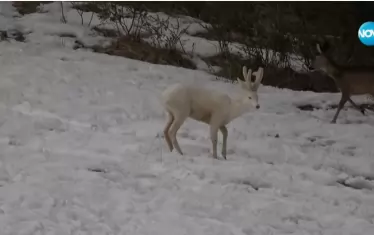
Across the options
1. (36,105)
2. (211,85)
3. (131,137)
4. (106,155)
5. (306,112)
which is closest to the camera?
(106,155)

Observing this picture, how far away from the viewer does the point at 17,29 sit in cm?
936

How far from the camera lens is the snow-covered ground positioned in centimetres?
406

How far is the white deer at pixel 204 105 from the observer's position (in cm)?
506

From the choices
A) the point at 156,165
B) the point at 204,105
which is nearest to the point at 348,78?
the point at 204,105

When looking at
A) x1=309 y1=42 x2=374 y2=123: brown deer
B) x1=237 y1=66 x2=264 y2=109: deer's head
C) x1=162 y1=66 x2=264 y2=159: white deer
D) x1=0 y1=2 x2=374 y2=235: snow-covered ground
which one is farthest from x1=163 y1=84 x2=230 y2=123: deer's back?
x1=309 y1=42 x2=374 y2=123: brown deer

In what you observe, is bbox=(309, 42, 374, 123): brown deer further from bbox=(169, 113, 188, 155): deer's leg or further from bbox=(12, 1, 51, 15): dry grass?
bbox=(12, 1, 51, 15): dry grass

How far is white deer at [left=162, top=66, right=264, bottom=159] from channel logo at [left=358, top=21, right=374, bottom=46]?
3365 mm

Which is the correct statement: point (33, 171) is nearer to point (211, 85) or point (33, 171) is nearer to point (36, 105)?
point (36, 105)

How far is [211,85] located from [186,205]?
3765mm

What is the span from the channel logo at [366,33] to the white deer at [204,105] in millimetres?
3365

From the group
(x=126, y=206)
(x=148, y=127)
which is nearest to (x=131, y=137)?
(x=148, y=127)

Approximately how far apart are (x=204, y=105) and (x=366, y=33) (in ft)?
12.6

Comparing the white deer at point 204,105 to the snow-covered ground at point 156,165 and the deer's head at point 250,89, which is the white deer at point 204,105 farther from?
the snow-covered ground at point 156,165

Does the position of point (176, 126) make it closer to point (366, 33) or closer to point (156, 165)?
point (156, 165)
